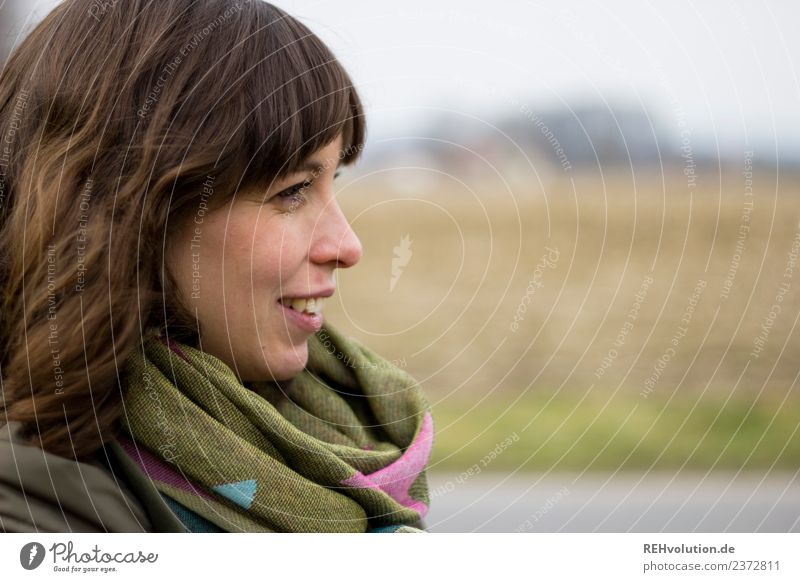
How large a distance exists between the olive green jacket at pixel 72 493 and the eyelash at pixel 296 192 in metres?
0.34

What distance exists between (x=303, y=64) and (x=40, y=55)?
31cm

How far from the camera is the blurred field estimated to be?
11.2ft

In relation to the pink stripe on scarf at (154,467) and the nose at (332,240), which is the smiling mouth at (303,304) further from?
the pink stripe on scarf at (154,467)

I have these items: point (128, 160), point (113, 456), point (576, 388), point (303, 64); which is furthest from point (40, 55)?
point (576, 388)

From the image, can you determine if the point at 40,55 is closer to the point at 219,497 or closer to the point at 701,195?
the point at 219,497

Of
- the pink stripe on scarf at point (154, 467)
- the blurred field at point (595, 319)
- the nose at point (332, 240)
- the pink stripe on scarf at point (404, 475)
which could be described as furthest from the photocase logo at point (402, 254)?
the pink stripe on scarf at point (154, 467)

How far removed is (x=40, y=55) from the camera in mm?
1024

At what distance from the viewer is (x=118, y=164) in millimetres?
972

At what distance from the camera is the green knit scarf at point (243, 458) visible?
0.97 meters

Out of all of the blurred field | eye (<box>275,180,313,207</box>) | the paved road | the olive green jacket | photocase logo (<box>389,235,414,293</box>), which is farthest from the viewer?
photocase logo (<box>389,235,414,293</box>)

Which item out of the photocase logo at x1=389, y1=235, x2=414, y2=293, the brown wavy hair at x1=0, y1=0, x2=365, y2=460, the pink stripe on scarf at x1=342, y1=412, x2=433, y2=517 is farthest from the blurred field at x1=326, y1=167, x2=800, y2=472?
the brown wavy hair at x1=0, y1=0, x2=365, y2=460

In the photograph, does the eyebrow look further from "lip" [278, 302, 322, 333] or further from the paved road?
the paved road
